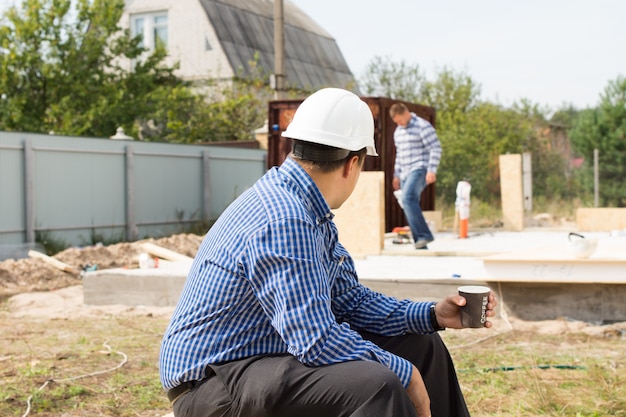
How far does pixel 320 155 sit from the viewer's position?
2.81 meters

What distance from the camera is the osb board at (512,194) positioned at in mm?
15352

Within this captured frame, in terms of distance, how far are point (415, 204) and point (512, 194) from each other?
16.8ft

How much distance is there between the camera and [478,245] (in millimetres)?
11836

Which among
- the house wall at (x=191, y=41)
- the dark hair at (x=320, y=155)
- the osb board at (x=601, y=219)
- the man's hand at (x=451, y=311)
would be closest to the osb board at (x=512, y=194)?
the osb board at (x=601, y=219)

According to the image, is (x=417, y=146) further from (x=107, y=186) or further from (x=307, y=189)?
(x=307, y=189)

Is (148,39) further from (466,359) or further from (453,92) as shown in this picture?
(466,359)

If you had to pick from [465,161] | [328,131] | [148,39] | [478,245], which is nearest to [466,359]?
[328,131]

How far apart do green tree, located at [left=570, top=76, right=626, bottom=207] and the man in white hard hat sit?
56.5ft

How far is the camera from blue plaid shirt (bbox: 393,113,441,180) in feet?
35.4

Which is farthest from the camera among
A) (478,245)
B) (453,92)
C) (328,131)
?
(453,92)

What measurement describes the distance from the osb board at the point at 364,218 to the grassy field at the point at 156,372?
3505mm

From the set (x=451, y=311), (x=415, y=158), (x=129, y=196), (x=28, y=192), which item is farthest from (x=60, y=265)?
(x=451, y=311)

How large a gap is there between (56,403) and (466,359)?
274 cm

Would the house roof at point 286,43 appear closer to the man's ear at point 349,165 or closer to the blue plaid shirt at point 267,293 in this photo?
the man's ear at point 349,165
